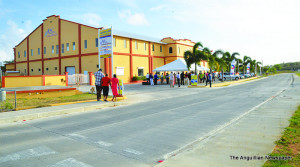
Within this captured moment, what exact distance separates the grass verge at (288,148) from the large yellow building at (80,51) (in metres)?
29.5

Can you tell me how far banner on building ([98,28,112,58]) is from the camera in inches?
664

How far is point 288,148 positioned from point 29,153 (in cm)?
547

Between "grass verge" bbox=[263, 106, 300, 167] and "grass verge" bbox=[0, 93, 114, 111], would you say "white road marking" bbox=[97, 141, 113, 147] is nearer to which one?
"grass verge" bbox=[263, 106, 300, 167]

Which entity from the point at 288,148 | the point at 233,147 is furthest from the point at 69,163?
the point at 288,148

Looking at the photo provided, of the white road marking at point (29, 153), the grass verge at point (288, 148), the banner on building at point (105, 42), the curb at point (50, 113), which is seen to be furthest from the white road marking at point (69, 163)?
the banner on building at point (105, 42)

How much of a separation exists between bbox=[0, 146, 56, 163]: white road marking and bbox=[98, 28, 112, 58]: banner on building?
12.4 meters

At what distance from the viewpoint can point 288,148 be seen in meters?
4.61

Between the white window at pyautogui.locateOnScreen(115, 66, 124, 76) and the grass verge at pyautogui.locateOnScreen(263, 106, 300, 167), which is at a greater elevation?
the white window at pyautogui.locateOnScreen(115, 66, 124, 76)

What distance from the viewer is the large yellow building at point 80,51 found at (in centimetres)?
3531

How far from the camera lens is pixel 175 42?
46625 millimetres

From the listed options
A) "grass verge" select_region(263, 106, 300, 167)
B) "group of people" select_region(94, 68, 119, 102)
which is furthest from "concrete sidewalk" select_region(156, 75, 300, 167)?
"group of people" select_region(94, 68, 119, 102)

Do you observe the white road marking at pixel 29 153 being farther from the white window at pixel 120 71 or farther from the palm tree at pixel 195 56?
the palm tree at pixel 195 56

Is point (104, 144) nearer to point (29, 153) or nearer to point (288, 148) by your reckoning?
point (29, 153)

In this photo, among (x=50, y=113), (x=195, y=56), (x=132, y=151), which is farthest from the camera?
(x=195, y=56)
